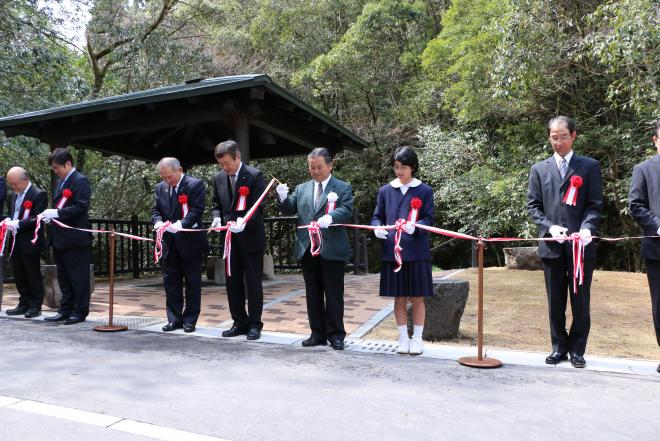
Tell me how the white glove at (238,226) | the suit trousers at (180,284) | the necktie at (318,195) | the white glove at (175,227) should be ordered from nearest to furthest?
the necktie at (318,195)
the white glove at (238,226)
the white glove at (175,227)
the suit trousers at (180,284)

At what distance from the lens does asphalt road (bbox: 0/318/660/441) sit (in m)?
2.72

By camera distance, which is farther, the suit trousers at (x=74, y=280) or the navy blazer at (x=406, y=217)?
the suit trousers at (x=74, y=280)

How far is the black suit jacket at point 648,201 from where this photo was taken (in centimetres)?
387

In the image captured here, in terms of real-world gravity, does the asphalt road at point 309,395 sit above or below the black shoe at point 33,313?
below

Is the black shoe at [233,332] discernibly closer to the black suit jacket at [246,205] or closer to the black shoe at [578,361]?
the black suit jacket at [246,205]

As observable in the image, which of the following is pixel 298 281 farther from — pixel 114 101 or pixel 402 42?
pixel 402 42

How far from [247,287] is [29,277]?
299cm

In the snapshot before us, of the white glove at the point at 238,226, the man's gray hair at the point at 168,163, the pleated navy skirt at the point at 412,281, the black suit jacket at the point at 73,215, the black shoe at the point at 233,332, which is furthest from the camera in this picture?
the black suit jacket at the point at 73,215

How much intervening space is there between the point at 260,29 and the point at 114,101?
12.5m

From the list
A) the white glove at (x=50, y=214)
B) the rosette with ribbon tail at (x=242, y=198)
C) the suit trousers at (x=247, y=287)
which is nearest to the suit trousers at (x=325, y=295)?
the suit trousers at (x=247, y=287)

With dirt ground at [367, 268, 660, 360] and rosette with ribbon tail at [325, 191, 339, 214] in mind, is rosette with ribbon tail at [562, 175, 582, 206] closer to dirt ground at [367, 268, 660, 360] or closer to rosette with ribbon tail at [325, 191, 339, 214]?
dirt ground at [367, 268, 660, 360]

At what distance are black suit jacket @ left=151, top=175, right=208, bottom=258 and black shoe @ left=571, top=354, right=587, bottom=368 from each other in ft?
11.6

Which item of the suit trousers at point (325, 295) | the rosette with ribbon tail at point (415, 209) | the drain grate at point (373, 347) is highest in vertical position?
the rosette with ribbon tail at point (415, 209)

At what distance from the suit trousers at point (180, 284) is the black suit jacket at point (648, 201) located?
3917 millimetres
